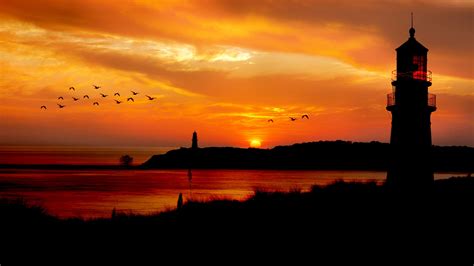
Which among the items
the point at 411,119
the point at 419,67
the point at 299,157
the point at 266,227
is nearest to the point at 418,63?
the point at 419,67

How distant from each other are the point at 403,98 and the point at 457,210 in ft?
30.2

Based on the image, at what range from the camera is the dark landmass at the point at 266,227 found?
13.9 m

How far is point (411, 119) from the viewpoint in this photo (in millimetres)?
25875

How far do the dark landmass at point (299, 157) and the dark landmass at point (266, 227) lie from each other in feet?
251

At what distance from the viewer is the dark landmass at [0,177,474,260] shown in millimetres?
13859

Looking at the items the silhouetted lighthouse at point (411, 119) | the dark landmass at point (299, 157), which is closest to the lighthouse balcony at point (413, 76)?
the silhouetted lighthouse at point (411, 119)

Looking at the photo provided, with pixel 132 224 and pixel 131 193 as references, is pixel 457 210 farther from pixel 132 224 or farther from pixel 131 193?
pixel 131 193

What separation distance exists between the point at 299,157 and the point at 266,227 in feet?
295

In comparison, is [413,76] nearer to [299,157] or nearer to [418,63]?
[418,63]

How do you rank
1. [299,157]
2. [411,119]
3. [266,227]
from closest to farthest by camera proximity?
[266,227]
[411,119]
[299,157]

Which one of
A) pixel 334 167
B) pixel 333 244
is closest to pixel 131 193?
pixel 333 244

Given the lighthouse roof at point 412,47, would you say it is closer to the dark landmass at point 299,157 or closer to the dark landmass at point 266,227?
the dark landmass at point 266,227

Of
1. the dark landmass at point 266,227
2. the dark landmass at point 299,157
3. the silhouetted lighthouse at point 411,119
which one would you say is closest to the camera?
the dark landmass at point 266,227

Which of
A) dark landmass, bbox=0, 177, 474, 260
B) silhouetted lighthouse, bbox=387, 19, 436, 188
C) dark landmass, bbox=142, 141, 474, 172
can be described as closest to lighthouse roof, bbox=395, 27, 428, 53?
silhouetted lighthouse, bbox=387, 19, 436, 188
